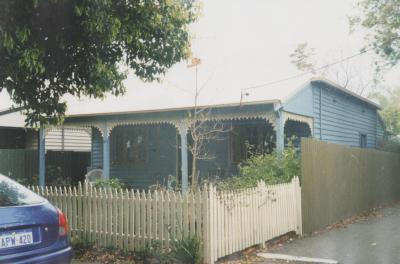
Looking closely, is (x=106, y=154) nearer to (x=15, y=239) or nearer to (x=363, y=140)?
(x=15, y=239)

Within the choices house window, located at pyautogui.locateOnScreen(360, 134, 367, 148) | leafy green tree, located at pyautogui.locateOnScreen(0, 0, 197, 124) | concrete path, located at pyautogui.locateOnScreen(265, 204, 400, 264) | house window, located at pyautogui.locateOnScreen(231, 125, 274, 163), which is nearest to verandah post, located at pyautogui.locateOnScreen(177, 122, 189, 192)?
house window, located at pyautogui.locateOnScreen(231, 125, 274, 163)

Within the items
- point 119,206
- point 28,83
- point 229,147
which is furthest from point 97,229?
point 229,147

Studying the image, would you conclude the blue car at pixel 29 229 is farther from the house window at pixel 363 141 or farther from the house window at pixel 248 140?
the house window at pixel 363 141

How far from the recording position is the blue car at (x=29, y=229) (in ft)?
15.0

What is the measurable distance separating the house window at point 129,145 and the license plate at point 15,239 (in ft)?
44.6

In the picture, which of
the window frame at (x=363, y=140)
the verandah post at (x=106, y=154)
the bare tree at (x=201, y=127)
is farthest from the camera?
the window frame at (x=363, y=140)

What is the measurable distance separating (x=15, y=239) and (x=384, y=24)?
852 inches

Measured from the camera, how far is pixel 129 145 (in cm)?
1878

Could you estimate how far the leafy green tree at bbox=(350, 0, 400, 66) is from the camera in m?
21.5

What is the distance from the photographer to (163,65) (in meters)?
9.26

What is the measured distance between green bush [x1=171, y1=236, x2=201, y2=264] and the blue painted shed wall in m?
9.88

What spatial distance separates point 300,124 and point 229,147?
267 cm

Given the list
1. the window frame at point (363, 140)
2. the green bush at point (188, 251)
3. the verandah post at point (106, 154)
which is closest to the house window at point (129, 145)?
the verandah post at point (106, 154)

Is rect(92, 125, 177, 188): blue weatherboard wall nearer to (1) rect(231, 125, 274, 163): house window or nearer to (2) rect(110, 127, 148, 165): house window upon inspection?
(2) rect(110, 127, 148, 165): house window
